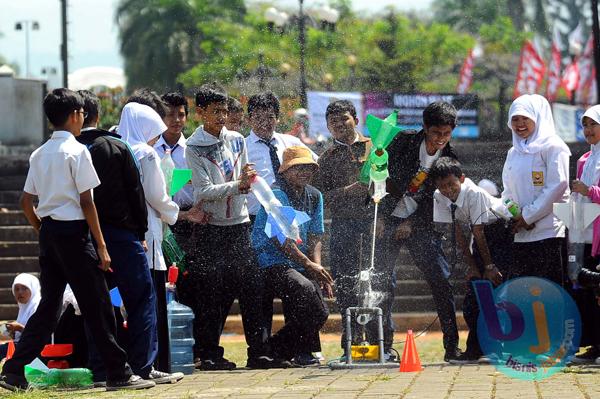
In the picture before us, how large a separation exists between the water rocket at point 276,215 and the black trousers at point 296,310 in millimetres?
396

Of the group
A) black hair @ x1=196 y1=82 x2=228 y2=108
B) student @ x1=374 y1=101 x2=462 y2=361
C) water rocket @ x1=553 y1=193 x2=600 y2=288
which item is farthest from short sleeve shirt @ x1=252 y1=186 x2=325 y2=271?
water rocket @ x1=553 y1=193 x2=600 y2=288

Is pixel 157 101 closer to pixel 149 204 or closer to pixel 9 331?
pixel 149 204

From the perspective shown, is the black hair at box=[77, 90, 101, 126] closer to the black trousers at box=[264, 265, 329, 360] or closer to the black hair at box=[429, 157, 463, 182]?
the black trousers at box=[264, 265, 329, 360]

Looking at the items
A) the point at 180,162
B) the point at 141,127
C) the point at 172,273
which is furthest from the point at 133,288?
the point at 180,162

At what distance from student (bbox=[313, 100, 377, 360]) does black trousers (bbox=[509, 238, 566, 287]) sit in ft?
3.79

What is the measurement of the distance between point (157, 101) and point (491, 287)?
9.36ft

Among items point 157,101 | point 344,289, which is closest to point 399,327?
point 344,289

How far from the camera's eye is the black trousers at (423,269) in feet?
32.1

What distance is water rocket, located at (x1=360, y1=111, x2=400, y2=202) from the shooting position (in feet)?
31.0

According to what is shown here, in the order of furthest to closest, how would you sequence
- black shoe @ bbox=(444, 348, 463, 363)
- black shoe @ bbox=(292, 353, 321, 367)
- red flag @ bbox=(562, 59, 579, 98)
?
red flag @ bbox=(562, 59, 579, 98), black shoe @ bbox=(444, 348, 463, 363), black shoe @ bbox=(292, 353, 321, 367)

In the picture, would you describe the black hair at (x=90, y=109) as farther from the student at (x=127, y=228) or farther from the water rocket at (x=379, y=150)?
the water rocket at (x=379, y=150)

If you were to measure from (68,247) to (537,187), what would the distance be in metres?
3.67

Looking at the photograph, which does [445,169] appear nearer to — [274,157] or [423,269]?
[423,269]

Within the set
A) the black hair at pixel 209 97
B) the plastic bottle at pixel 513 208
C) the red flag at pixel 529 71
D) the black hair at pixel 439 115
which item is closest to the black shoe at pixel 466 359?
the plastic bottle at pixel 513 208
